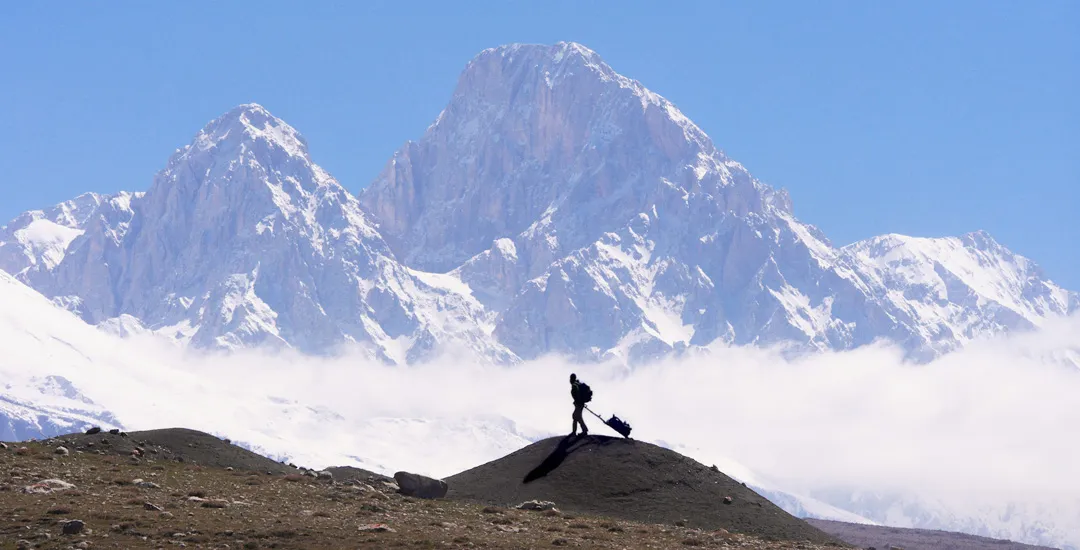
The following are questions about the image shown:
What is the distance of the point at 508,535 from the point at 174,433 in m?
27.8

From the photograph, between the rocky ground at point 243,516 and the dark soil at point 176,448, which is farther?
the dark soil at point 176,448

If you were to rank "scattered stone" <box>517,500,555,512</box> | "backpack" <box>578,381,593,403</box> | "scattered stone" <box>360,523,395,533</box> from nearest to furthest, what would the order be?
"scattered stone" <box>360,523,395,533</box>, "scattered stone" <box>517,500,555,512</box>, "backpack" <box>578,381,593,403</box>

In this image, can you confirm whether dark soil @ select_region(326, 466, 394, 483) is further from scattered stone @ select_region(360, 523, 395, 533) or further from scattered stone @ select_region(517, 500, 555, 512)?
scattered stone @ select_region(360, 523, 395, 533)

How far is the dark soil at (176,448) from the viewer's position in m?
62.8

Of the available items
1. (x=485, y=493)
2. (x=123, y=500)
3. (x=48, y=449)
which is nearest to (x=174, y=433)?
(x=48, y=449)

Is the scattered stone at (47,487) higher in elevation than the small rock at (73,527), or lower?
higher

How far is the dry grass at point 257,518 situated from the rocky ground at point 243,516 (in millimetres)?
41

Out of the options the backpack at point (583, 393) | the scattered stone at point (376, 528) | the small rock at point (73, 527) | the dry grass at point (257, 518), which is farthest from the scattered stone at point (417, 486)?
the small rock at point (73, 527)

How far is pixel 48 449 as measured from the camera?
197 feet

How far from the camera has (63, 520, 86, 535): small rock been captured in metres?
41.6

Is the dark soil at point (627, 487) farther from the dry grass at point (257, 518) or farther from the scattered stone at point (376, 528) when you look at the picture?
the scattered stone at point (376, 528)

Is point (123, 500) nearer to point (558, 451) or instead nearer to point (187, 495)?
point (187, 495)

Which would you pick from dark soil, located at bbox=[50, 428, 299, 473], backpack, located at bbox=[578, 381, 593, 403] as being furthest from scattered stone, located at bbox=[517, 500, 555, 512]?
dark soil, located at bbox=[50, 428, 299, 473]

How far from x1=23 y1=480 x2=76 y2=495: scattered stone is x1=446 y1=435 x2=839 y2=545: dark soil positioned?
1654 cm
